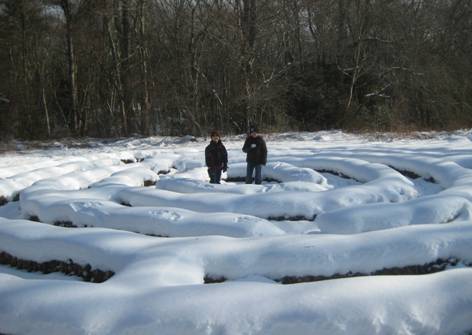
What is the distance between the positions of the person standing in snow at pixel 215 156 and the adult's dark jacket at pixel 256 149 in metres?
0.52

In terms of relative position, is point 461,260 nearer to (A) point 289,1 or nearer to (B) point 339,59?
(A) point 289,1

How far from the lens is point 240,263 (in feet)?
13.9

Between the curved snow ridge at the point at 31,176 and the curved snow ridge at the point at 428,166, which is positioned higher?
the curved snow ridge at the point at 428,166

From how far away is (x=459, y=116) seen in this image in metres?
24.5

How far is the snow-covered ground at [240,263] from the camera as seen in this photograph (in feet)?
9.96

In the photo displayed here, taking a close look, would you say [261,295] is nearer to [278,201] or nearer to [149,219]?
[149,219]

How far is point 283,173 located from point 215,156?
1871mm

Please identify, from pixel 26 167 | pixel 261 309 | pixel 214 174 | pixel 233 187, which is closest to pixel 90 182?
pixel 214 174

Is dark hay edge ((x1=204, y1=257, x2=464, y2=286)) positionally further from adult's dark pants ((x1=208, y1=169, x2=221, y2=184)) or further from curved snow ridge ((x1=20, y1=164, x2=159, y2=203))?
adult's dark pants ((x1=208, y1=169, x2=221, y2=184))

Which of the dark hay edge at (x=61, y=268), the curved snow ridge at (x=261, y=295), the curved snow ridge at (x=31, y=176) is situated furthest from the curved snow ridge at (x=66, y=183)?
the curved snow ridge at (x=261, y=295)

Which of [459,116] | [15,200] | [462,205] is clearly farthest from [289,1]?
[462,205]

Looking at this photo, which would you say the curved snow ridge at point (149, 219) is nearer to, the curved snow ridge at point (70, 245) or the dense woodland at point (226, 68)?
the curved snow ridge at point (70, 245)

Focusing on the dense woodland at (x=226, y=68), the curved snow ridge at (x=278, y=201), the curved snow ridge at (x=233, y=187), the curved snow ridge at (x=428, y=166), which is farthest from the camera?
the dense woodland at (x=226, y=68)

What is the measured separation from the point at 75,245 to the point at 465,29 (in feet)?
95.9
